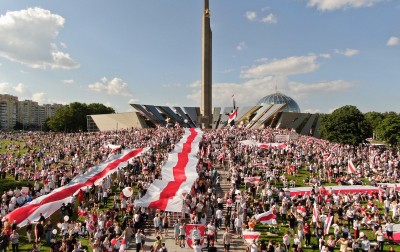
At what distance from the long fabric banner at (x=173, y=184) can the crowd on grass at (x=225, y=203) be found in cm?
71

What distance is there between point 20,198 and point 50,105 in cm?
19401

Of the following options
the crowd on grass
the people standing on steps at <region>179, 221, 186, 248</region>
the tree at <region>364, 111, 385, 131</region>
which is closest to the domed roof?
the tree at <region>364, 111, 385, 131</region>

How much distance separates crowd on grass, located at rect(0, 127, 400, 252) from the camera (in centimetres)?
1412

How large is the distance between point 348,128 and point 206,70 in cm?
2682

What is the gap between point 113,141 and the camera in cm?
3588

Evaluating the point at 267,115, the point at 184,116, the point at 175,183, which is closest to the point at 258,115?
the point at 267,115

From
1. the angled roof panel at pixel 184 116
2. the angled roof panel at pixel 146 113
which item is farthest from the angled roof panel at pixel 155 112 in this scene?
the angled roof panel at pixel 184 116

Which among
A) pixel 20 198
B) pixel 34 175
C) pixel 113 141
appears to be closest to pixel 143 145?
pixel 113 141

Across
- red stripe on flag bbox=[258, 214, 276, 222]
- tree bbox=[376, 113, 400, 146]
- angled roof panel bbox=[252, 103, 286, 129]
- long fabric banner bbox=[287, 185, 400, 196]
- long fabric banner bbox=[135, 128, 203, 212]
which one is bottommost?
red stripe on flag bbox=[258, 214, 276, 222]

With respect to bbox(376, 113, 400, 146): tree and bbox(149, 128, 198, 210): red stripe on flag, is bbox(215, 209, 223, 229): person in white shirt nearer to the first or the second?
bbox(149, 128, 198, 210): red stripe on flag

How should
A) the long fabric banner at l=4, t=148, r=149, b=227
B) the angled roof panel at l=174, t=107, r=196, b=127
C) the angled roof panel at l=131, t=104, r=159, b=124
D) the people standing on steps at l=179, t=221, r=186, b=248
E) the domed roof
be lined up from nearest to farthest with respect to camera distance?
the people standing on steps at l=179, t=221, r=186, b=248, the long fabric banner at l=4, t=148, r=149, b=227, the angled roof panel at l=131, t=104, r=159, b=124, the angled roof panel at l=174, t=107, r=196, b=127, the domed roof

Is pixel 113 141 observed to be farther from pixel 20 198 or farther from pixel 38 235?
pixel 38 235

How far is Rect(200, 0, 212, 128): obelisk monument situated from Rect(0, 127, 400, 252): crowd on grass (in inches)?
1295

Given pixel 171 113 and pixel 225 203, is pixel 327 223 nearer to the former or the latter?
pixel 225 203
